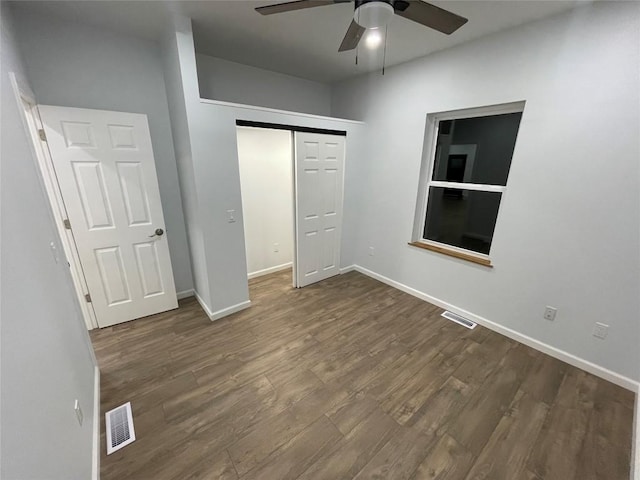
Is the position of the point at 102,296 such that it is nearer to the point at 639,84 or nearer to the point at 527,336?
the point at 527,336

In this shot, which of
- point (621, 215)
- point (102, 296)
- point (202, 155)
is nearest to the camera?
point (621, 215)

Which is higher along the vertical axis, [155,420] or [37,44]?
[37,44]

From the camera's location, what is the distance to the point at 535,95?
203 centimetres

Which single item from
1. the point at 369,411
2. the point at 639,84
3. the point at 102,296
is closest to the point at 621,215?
the point at 639,84

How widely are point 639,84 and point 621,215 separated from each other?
33.4 inches

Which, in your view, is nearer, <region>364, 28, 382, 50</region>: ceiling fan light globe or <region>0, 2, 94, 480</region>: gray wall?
<region>0, 2, 94, 480</region>: gray wall

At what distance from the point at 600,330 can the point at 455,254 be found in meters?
1.18

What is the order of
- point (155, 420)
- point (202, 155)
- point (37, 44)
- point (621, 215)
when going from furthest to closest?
point (202, 155) < point (37, 44) < point (621, 215) < point (155, 420)

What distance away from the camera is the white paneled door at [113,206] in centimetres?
212

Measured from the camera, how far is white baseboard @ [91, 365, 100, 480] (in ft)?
4.32

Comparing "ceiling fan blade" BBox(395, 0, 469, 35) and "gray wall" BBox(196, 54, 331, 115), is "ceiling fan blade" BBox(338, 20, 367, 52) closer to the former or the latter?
"ceiling fan blade" BBox(395, 0, 469, 35)

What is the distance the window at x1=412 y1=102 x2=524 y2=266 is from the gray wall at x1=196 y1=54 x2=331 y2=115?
1700 millimetres

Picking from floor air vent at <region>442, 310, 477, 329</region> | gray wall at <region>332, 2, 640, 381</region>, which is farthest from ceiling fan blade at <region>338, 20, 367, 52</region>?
floor air vent at <region>442, 310, 477, 329</region>

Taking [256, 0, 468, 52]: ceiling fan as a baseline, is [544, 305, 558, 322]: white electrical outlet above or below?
below
